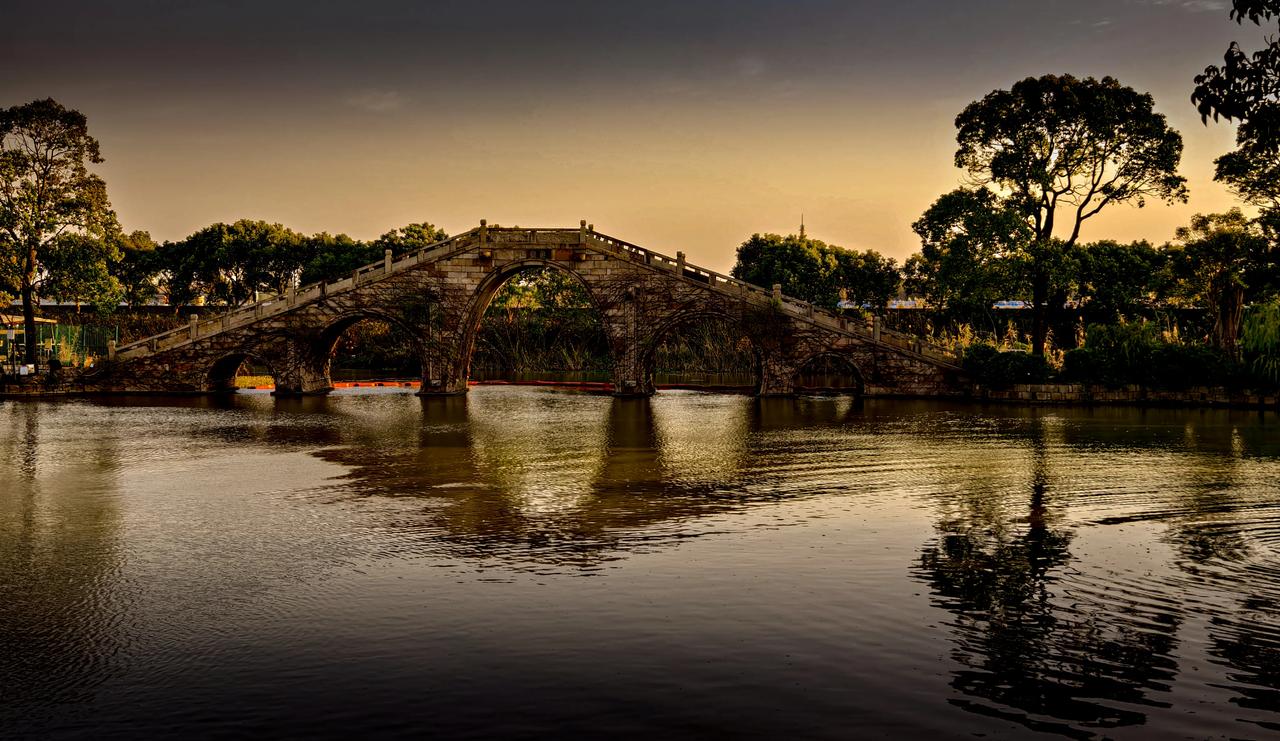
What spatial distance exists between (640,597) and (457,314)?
41.6m

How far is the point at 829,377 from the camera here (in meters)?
69.2

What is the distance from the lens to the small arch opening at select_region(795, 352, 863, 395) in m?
47.5

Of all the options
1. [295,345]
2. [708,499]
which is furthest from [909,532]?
[295,345]

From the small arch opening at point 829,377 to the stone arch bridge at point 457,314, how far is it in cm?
214

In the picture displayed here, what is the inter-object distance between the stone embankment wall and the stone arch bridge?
8232mm

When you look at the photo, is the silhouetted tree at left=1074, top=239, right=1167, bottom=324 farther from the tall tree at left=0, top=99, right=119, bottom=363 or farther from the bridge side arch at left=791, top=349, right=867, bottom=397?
the tall tree at left=0, top=99, right=119, bottom=363

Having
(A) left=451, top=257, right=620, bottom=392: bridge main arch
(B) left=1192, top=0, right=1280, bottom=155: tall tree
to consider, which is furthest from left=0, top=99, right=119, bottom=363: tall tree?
(B) left=1192, top=0, right=1280, bottom=155: tall tree

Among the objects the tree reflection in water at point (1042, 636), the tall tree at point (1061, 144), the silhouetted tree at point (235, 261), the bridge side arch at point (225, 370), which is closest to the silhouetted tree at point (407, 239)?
the silhouetted tree at point (235, 261)

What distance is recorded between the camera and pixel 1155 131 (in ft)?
140

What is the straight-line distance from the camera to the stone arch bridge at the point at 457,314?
157ft

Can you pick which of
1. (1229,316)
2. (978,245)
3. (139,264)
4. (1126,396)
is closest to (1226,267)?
(1229,316)

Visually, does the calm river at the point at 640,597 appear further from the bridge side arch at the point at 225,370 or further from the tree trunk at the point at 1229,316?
the bridge side arch at the point at 225,370

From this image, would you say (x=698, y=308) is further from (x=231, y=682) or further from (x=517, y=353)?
(x=231, y=682)

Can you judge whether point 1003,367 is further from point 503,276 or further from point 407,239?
point 407,239
